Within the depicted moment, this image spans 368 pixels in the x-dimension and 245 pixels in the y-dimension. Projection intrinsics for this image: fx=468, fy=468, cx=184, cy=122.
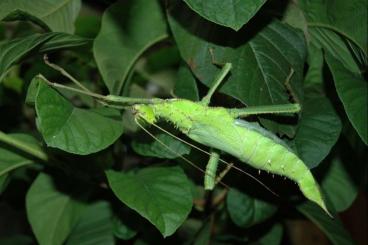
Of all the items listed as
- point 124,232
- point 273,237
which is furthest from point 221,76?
point 273,237

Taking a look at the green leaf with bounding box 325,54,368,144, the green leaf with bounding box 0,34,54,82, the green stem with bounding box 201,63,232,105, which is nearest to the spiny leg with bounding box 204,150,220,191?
the green stem with bounding box 201,63,232,105

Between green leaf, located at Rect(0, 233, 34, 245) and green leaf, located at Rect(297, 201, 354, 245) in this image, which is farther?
green leaf, located at Rect(0, 233, 34, 245)

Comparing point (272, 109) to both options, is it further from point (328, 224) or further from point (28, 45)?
point (28, 45)

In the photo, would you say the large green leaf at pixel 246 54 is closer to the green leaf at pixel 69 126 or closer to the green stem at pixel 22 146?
the green leaf at pixel 69 126

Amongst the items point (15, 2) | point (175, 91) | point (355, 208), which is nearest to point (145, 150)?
point (175, 91)

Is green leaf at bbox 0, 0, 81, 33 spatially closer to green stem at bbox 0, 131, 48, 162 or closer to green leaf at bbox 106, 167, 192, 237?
green stem at bbox 0, 131, 48, 162
